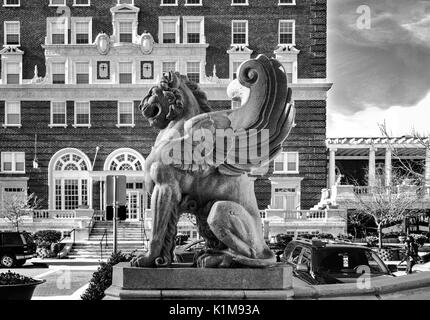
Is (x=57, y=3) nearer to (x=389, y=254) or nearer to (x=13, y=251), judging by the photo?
(x=13, y=251)

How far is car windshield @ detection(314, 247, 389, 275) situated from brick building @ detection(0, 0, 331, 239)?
3529 cm

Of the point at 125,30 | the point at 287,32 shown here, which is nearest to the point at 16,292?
the point at 125,30

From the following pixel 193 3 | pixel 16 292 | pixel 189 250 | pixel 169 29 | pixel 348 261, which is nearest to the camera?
pixel 16 292

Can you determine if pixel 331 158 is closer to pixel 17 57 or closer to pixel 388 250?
pixel 388 250

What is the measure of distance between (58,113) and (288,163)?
671 inches

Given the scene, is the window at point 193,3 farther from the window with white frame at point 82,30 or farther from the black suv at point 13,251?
the black suv at point 13,251

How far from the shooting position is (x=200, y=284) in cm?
565

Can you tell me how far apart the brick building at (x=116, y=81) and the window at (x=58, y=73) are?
73 millimetres

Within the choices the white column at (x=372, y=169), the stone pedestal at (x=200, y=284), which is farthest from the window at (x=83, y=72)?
the stone pedestal at (x=200, y=284)

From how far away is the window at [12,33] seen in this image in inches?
1886

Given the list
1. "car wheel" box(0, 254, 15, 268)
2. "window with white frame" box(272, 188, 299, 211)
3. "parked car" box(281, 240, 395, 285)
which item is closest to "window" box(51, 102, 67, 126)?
"window with white frame" box(272, 188, 299, 211)

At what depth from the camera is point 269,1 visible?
48.0 metres

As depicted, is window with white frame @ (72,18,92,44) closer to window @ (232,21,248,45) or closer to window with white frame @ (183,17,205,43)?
window with white frame @ (183,17,205,43)

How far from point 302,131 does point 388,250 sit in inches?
773
